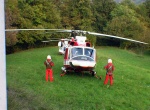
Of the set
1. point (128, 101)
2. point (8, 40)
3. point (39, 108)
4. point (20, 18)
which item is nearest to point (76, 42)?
point (128, 101)

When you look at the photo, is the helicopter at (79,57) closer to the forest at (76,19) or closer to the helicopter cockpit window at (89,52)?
the helicopter cockpit window at (89,52)

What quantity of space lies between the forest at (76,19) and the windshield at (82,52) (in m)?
15.2

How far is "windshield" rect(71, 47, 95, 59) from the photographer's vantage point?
14570 mm

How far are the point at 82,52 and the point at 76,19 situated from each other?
3519 centimetres

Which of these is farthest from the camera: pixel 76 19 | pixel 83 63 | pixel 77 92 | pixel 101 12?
pixel 101 12

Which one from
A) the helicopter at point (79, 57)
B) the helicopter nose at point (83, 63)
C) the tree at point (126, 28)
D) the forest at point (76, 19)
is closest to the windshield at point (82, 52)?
the helicopter at point (79, 57)

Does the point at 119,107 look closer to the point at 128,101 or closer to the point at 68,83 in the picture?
the point at 128,101

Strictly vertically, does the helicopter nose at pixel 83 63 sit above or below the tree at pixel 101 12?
below

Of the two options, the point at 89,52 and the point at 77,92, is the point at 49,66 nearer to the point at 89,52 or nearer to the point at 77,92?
the point at 77,92

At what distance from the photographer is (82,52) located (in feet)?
48.0

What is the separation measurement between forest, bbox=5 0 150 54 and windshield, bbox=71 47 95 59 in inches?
597

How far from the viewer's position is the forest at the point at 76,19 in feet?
123

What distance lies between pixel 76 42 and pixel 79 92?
14.2 ft

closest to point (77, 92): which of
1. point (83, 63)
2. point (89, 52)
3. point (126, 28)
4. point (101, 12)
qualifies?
point (83, 63)
